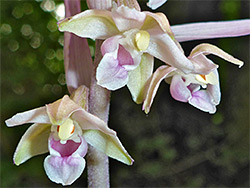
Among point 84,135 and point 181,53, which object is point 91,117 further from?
point 181,53

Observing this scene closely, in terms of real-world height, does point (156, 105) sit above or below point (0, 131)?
below

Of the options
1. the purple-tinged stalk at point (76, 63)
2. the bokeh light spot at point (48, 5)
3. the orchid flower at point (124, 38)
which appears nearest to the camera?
the orchid flower at point (124, 38)

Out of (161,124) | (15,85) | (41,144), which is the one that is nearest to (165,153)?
(161,124)

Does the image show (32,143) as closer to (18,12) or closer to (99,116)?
(99,116)

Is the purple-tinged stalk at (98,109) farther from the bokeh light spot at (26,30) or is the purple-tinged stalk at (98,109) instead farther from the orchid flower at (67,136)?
the bokeh light spot at (26,30)

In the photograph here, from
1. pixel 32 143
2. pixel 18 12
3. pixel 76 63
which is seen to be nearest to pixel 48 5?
pixel 18 12

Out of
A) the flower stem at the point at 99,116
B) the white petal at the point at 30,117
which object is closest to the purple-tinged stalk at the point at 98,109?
the flower stem at the point at 99,116
